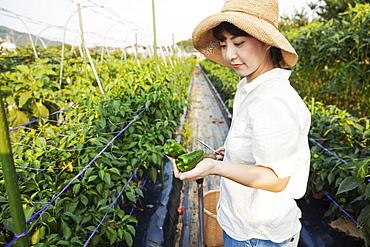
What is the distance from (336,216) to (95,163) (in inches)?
80.2

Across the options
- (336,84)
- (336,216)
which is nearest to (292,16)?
(336,84)

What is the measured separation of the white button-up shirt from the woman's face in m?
0.06

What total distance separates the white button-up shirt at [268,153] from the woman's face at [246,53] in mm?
57

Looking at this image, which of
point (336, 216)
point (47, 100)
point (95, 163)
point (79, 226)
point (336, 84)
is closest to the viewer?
point (79, 226)

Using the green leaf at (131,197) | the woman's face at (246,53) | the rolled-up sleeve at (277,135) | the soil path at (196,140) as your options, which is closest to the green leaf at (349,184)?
the soil path at (196,140)

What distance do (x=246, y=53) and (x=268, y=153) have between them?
424 mm

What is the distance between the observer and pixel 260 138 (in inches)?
35.8

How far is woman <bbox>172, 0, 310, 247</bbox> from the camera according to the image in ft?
2.98

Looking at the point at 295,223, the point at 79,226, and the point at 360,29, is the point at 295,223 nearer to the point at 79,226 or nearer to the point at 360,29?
the point at 79,226

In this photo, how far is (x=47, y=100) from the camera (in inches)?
123

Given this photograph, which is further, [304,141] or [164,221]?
[164,221]

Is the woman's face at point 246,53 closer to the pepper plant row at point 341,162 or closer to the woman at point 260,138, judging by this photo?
the woman at point 260,138

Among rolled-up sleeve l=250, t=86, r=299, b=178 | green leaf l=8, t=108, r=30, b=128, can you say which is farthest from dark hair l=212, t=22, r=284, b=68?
green leaf l=8, t=108, r=30, b=128

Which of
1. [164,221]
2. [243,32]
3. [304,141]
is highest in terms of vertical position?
[243,32]
